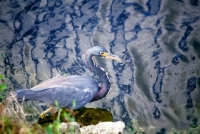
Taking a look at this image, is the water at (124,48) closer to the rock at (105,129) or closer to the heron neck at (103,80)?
the heron neck at (103,80)

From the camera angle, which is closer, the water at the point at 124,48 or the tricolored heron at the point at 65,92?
the tricolored heron at the point at 65,92

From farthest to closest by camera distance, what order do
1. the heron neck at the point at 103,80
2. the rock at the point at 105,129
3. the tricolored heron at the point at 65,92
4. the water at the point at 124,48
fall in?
1. the heron neck at the point at 103,80
2. the water at the point at 124,48
3. the tricolored heron at the point at 65,92
4. the rock at the point at 105,129

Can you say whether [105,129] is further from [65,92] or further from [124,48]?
[124,48]

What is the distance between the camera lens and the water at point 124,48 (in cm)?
516

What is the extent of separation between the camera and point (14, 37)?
24.2 feet

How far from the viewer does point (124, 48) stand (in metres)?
6.78

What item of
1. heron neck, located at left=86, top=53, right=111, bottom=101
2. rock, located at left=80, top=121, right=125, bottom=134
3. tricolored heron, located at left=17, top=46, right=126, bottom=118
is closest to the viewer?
rock, located at left=80, top=121, right=125, bottom=134

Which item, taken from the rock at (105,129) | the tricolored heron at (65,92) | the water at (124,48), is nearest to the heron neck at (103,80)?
the tricolored heron at (65,92)

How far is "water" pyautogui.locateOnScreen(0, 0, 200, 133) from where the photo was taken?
5.16 meters

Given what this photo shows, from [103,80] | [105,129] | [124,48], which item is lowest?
[105,129]

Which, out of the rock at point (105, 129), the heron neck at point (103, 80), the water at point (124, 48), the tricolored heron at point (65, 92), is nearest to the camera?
the rock at point (105, 129)

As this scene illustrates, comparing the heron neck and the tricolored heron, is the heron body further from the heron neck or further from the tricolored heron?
the heron neck

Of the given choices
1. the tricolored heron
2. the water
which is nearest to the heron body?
the tricolored heron

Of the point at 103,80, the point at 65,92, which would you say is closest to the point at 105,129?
the point at 65,92
